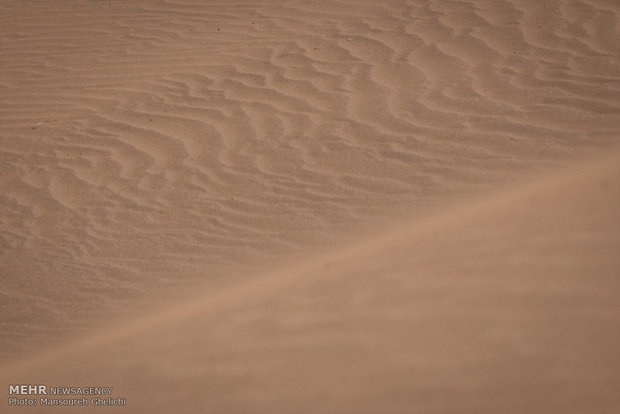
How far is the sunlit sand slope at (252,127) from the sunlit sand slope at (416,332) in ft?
2.51

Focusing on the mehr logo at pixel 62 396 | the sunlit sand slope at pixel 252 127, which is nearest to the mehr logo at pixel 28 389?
the mehr logo at pixel 62 396

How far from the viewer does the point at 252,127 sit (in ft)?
20.6

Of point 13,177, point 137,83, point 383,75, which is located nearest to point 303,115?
point 383,75

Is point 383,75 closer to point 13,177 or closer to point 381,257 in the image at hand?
point 381,257

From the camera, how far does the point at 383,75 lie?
668 cm

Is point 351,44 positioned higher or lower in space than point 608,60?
higher

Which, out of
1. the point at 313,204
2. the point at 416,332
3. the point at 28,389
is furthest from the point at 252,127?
the point at 416,332

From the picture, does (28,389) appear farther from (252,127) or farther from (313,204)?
(252,127)

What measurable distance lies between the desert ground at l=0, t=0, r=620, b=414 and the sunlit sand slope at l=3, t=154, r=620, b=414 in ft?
0.05

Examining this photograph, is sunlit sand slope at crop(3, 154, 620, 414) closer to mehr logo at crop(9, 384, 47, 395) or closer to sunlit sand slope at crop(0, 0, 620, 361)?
mehr logo at crop(9, 384, 47, 395)

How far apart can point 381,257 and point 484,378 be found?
1.29 metres

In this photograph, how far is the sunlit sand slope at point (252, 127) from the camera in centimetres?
494

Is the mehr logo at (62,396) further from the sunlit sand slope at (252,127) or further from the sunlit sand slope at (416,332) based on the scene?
the sunlit sand slope at (252,127)

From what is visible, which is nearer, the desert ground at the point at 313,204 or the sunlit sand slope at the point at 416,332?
the sunlit sand slope at the point at 416,332
